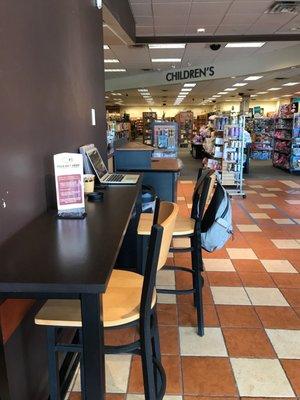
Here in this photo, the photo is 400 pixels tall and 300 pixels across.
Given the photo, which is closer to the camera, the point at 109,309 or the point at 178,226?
the point at 109,309

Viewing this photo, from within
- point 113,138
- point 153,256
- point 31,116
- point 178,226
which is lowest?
point 178,226

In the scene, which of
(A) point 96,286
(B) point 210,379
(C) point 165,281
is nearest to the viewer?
(A) point 96,286

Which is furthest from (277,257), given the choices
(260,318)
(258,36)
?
(258,36)

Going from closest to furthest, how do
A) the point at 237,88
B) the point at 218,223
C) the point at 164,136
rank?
the point at 218,223 → the point at 164,136 → the point at 237,88

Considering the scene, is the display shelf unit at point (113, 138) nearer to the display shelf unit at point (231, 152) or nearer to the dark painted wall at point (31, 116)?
the display shelf unit at point (231, 152)

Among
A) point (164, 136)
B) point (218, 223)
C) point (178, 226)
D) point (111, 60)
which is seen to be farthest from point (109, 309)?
point (111, 60)

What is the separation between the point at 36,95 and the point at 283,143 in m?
10.9

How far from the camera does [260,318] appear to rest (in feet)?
8.97

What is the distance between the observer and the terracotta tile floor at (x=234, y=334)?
203 centimetres

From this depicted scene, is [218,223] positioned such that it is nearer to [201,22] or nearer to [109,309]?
[109,309]

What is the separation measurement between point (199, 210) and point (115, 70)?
965cm

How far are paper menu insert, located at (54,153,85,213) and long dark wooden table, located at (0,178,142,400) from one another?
1.03ft

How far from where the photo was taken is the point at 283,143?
11531mm

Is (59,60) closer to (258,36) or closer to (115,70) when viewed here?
(258,36)
